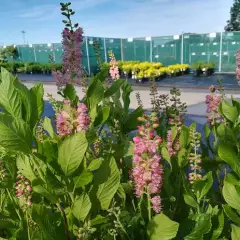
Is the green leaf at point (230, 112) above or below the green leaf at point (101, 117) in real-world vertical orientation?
below

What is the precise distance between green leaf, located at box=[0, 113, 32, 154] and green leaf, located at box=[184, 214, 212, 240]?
1.64 feet

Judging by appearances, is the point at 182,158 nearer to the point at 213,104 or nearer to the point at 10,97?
the point at 213,104

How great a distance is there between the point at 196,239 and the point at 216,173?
536 mm

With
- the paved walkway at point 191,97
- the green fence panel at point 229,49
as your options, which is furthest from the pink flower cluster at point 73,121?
the green fence panel at point 229,49

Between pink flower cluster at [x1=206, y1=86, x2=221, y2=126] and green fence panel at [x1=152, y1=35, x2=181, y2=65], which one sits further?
green fence panel at [x1=152, y1=35, x2=181, y2=65]

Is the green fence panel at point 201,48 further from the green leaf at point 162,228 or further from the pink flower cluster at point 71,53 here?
the green leaf at point 162,228

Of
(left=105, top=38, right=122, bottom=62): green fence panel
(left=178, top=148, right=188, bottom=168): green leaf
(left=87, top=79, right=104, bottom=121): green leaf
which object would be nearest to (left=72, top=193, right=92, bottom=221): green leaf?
(left=87, top=79, right=104, bottom=121): green leaf

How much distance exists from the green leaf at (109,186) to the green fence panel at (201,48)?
1189 centimetres

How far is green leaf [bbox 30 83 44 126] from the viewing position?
2.51 ft

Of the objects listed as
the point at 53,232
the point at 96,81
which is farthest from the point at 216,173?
the point at 53,232

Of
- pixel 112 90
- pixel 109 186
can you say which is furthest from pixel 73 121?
pixel 112 90

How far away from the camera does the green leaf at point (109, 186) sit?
80 centimetres

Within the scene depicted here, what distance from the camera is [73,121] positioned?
742 millimetres

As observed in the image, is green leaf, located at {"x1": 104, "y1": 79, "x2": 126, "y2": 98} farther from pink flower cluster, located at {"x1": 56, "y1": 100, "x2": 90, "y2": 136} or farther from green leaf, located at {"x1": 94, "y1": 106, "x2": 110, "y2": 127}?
pink flower cluster, located at {"x1": 56, "y1": 100, "x2": 90, "y2": 136}
